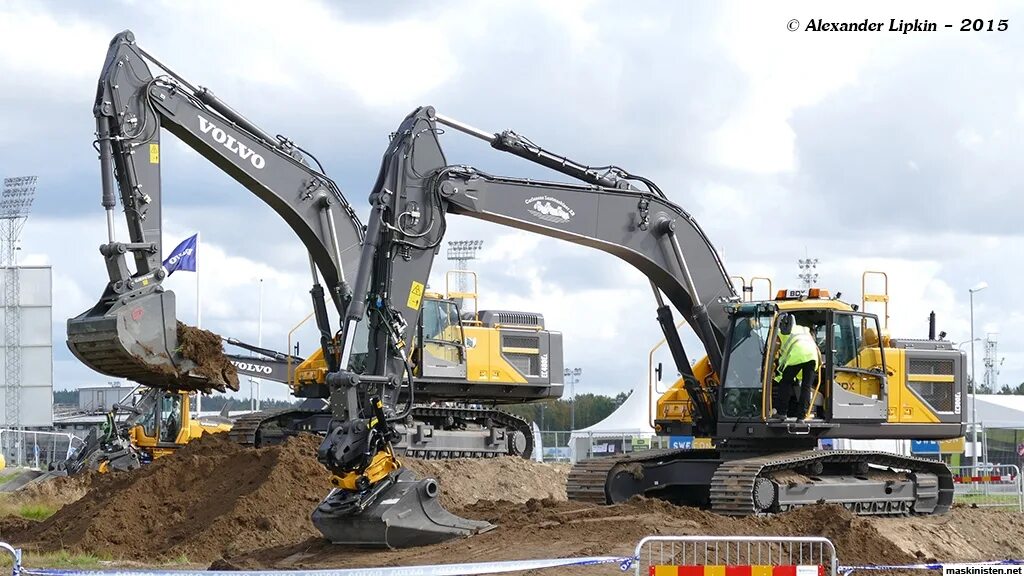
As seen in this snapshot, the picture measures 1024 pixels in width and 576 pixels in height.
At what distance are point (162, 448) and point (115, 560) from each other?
14179 mm

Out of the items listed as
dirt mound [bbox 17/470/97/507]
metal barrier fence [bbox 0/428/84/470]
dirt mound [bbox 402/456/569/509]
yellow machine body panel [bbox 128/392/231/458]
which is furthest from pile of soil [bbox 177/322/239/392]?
metal barrier fence [bbox 0/428/84/470]

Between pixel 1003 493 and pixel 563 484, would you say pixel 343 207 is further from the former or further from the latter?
pixel 1003 493

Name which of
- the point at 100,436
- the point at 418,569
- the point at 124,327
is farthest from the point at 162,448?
the point at 418,569

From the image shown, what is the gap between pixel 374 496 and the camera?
47.8 feet

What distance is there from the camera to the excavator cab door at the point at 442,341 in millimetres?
25031

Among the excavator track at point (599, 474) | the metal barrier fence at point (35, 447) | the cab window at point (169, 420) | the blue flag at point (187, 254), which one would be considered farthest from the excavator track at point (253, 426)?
the blue flag at point (187, 254)

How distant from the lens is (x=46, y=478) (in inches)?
1239

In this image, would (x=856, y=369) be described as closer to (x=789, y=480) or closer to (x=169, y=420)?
(x=789, y=480)

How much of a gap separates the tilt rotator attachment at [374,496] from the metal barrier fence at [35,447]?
26.3m

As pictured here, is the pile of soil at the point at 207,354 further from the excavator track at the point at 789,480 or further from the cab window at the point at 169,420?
the cab window at the point at 169,420

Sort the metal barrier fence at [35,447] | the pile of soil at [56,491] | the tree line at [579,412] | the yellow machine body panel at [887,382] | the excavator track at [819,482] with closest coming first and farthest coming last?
the excavator track at [819,482] < the yellow machine body panel at [887,382] < the pile of soil at [56,491] < the metal barrier fence at [35,447] < the tree line at [579,412]

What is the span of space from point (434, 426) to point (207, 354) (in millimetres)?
9275

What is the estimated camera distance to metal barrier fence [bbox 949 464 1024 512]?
83.6 feet

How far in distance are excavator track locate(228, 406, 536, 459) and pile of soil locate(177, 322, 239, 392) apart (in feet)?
25.4
